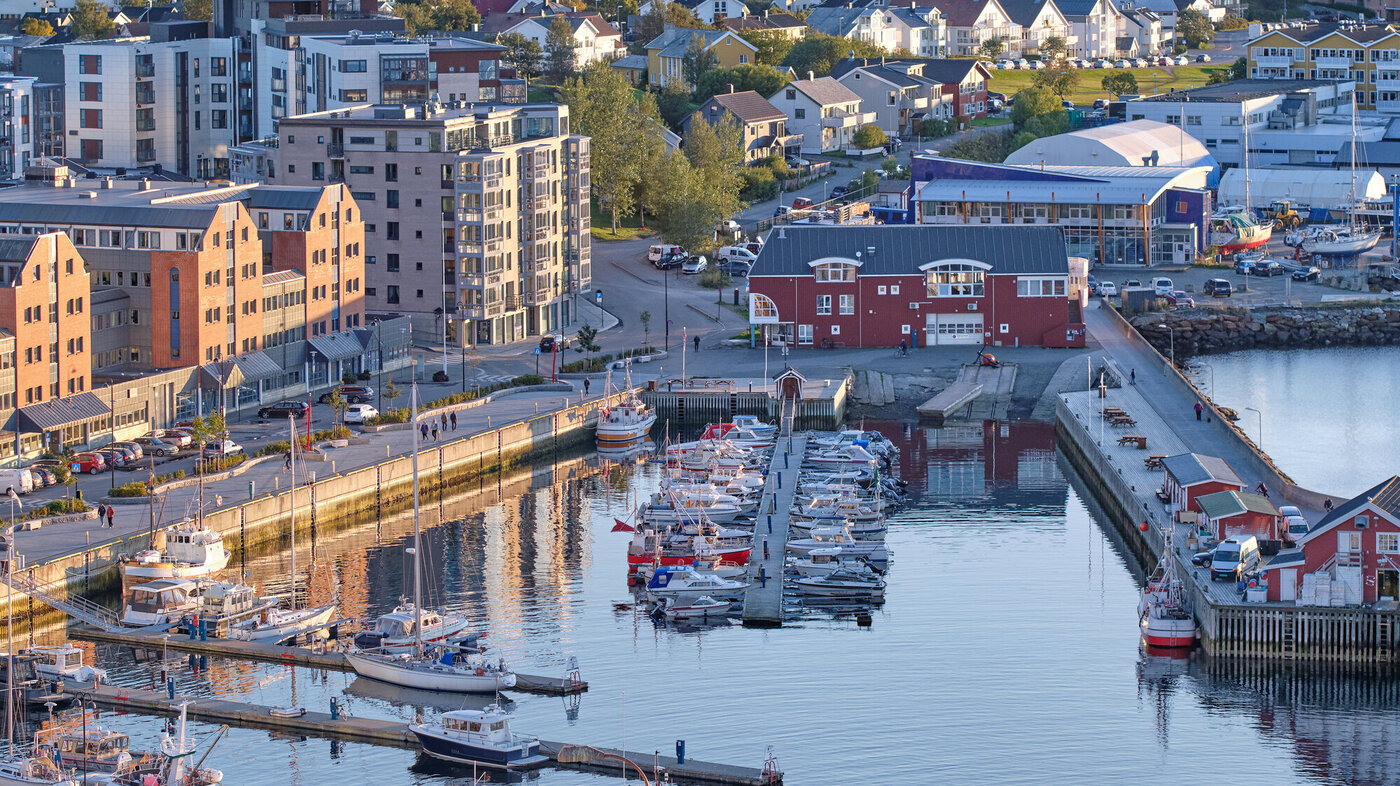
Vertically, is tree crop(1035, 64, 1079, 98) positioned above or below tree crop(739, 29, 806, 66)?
below

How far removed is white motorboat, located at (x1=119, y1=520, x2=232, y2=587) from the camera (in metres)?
68.2

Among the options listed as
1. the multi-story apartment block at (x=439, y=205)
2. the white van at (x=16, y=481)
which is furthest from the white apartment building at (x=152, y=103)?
the white van at (x=16, y=481)

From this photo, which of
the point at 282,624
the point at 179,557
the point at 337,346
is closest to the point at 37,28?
the point at 337,346

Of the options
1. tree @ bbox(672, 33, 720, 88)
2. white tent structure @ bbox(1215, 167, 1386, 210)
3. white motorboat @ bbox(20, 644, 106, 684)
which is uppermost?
tree @ bbox(672, 33, 720, 88)

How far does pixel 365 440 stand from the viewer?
283 feet

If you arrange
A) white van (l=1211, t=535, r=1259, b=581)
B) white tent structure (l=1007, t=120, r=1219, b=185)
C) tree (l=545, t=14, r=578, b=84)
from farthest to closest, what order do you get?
tree (l=545, t=14, r=578, b=84) < white tent structure (l=1007, t=120, r=1219, b=185) < white van (l=1211, t=535, r=1259, b=581)

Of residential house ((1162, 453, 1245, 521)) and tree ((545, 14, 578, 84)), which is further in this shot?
tree ((545, 14, 578, 84))

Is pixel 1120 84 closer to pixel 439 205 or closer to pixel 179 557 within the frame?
pixel 439 205

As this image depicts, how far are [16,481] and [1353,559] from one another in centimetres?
4178

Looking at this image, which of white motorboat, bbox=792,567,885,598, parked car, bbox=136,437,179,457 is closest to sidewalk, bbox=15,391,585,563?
parked car, bbox=136,437,179,457

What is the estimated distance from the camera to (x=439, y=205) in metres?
103

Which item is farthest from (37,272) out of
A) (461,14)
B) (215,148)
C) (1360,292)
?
(461,14)

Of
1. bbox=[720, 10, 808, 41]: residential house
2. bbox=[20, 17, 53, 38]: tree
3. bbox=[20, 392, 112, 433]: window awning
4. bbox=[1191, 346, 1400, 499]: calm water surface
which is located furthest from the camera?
bbox=[720, 10, 808, 41]: residential house

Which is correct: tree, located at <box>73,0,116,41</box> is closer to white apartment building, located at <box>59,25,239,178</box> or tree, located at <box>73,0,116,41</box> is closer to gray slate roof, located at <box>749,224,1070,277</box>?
white apartment building, located at <box>59,25,239,178</box>
